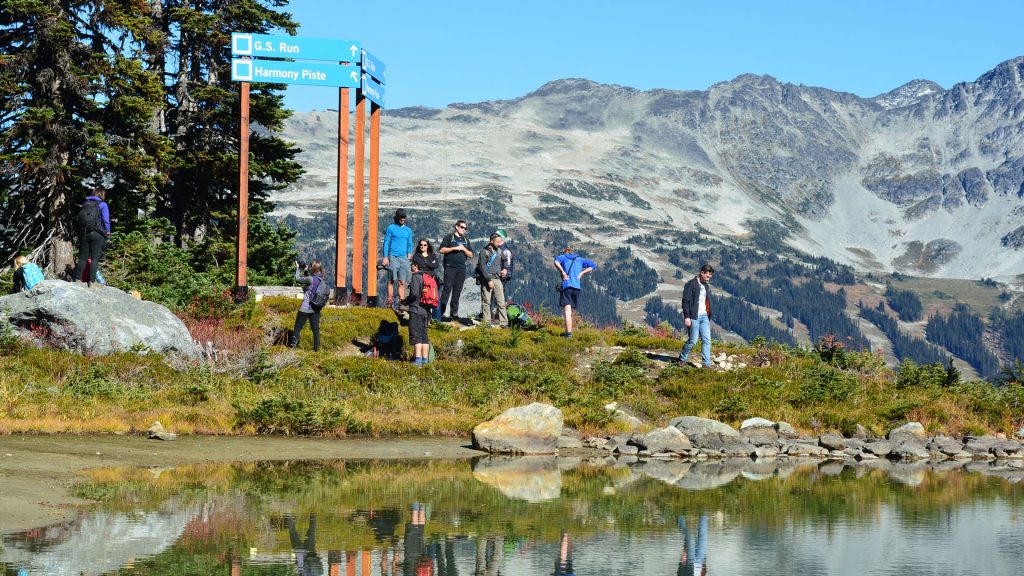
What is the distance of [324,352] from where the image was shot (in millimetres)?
24141

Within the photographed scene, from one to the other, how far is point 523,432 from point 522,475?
2.79m

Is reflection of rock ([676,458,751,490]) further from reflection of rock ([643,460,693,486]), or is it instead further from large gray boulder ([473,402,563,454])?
large gray boulder ([473,402,563,454])

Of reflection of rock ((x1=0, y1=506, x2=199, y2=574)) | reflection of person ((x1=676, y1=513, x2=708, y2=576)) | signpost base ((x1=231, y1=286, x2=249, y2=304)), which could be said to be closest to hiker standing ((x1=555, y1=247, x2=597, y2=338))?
signpost base ((x1=231, y1=286, x2=249, y2=304))

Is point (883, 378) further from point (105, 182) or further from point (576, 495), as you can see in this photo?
point (105, 182)

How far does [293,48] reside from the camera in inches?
1106

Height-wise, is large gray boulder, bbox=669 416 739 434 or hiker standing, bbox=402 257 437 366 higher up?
hiker standing, bbox=402 257 437 366

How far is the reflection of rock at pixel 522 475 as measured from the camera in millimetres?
14655

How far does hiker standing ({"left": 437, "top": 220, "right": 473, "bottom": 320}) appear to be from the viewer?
26.2 metres

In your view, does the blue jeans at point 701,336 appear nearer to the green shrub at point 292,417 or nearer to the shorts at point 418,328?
the shorts at point 418,328

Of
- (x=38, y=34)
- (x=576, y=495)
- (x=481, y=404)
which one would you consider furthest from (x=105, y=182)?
(x=576, y=495)

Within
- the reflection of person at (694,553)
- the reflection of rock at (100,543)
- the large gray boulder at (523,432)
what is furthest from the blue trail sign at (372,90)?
the reflection of person at (694,553)

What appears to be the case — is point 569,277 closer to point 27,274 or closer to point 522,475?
point 27,274

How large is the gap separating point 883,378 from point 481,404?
30.8ft

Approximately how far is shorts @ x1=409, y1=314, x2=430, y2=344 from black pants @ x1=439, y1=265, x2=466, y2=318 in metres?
3.73
